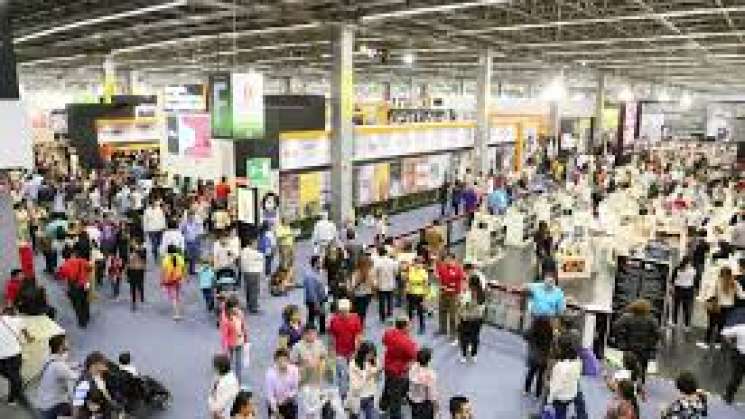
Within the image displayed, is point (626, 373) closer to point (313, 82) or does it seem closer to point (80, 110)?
point (80, 110)

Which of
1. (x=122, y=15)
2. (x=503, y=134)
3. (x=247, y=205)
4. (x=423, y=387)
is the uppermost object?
(x=122, y=15)

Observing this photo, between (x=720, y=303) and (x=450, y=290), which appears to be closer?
(x=720, y=303)

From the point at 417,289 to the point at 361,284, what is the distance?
837 millimetres

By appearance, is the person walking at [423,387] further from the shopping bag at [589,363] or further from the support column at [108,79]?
the support column at [108,79]

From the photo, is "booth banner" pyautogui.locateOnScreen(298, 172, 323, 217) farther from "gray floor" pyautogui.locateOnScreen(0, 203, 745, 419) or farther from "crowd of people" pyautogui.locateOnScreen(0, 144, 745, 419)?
"gray floor" pyautogui.locateOnScreen(0, 203, 745, 419)

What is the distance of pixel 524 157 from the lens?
2466 centimetres

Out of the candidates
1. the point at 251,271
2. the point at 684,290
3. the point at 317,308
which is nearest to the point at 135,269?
the point at 251,271

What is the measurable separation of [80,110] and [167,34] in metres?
3.91

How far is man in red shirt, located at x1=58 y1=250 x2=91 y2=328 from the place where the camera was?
8617mm

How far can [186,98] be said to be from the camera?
13.2 metres

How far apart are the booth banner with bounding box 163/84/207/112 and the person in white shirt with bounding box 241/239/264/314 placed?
4740 mm

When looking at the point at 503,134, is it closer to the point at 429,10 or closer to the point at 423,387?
the point at 429,10

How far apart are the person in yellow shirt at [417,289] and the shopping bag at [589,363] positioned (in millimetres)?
2295

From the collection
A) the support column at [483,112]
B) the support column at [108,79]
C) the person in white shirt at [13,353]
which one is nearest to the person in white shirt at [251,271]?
the person in white shirt at [13,353]
